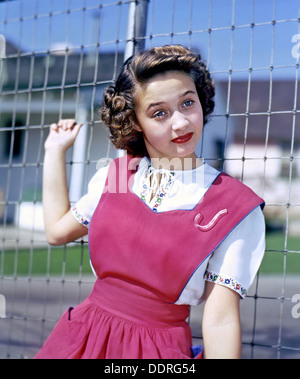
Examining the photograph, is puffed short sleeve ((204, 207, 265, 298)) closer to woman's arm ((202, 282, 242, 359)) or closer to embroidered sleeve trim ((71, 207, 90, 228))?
woman's arm ((202, 282, 242, 359))

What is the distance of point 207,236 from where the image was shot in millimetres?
1235

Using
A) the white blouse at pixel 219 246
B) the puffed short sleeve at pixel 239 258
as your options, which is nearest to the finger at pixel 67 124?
the white blouse at pixel 219 246

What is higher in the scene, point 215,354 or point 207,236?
point 207,236

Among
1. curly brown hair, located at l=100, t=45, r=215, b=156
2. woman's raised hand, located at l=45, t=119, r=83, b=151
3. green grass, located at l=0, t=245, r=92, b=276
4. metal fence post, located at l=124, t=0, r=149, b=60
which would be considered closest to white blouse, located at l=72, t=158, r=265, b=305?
curly brown hair, located at l=100, t=45, r=215, b=156

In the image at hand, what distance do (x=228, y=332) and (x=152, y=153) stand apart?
20.4 inches

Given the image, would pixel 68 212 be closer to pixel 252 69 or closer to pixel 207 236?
Result: pixel 207 236

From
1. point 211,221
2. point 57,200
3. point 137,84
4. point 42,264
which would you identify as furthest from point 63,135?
point 42,264

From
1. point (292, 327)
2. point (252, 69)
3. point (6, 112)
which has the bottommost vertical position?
point (292, 327)

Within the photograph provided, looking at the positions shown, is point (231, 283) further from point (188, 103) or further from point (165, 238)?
point (188, 103)

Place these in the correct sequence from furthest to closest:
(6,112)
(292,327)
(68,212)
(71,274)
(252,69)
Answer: (6,112), (71,274), (292,327), (252,69), (68,212)

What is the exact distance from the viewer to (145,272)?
49.6 inches

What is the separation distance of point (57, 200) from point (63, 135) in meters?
0.22
